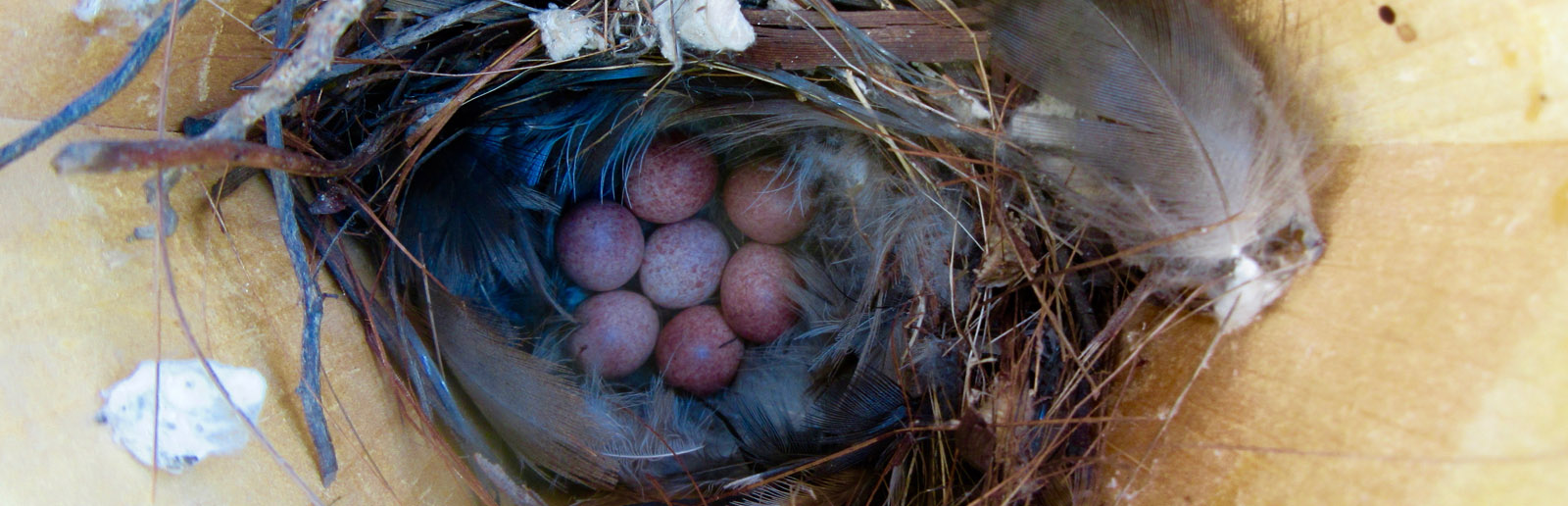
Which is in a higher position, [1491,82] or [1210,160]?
[1491,82]

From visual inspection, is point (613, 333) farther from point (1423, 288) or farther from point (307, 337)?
point (1423, 288)

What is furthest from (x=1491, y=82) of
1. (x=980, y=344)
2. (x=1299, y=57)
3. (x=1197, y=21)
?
(x=980, y=344)

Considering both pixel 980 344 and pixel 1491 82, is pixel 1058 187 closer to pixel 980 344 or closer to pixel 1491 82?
pixel 980 344

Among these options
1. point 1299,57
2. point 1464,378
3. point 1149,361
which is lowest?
point 1149,361

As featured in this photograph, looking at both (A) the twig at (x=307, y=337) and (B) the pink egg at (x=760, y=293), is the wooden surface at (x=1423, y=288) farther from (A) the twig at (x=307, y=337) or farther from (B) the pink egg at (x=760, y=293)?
(A) the twig at (x=307, y=337)

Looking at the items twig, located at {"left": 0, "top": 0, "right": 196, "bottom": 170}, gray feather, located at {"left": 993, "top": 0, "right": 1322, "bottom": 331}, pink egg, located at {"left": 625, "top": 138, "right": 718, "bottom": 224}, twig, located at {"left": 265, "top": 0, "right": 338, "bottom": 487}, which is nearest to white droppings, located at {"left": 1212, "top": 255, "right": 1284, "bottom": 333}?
gray feather, located at {"left": 993, "top": 0, "right": 1322, "bottom": 331}

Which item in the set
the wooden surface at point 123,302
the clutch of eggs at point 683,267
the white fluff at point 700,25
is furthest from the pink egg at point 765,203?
the wooden surface at point 123,302

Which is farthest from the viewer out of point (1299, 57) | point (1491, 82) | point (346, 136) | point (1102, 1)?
point (346, 136)

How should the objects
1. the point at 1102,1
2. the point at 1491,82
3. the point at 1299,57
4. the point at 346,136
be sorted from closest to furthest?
1. the point at 1491,82
2. the point at 1299,57
3. the point at 1102,1
4. the point at 346,136
